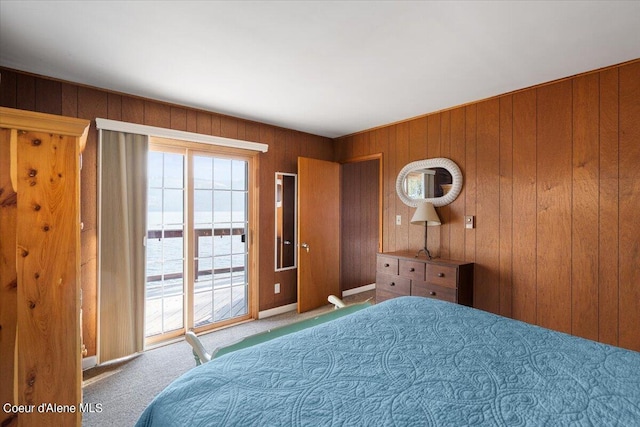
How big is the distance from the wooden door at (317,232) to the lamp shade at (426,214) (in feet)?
4.42

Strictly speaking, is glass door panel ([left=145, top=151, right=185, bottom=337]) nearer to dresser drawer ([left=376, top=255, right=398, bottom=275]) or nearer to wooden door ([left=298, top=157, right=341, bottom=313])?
wooden door ([left=298, top=157, right=341, bottom=313])

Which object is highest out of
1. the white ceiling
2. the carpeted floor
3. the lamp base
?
the white ceiling

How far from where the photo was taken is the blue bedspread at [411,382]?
895mm

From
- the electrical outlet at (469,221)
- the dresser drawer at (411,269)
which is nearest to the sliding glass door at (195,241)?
the dresser drawer at (411,269)

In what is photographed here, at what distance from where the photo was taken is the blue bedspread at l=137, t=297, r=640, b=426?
89 cm

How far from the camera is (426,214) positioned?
126 inches

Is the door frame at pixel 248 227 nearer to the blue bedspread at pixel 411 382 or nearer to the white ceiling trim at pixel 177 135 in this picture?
the white ceiling trim at pixel 177 135

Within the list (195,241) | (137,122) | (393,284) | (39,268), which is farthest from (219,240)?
(393,284)

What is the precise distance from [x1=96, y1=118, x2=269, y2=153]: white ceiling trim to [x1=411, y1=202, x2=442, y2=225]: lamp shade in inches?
76.8

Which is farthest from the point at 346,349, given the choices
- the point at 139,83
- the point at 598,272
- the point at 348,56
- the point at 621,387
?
the point at 139,83

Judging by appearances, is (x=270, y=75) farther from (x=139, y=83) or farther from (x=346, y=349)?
(x=346, y=349)

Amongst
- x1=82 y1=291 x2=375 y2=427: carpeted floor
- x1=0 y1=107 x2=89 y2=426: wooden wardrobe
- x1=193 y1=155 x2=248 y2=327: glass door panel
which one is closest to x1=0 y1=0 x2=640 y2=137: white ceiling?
x1=0 y1=107 x2=89 y2=426: wooden wardrobe

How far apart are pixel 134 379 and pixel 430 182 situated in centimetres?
336

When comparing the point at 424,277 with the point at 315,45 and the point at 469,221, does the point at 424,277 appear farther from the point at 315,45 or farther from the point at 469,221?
the point at 315,45
